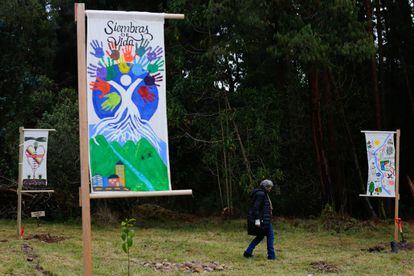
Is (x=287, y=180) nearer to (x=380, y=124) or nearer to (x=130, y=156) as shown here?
(x=380, y=124)

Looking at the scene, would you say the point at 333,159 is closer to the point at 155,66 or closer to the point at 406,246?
the point at 406,246

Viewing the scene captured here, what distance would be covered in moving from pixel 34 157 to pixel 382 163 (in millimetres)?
7235

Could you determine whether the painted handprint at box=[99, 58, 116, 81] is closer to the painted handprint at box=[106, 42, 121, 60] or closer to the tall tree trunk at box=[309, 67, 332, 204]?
the painted handprint at box=[106, 42, 121, 60]

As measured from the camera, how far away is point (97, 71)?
5047 millimetres

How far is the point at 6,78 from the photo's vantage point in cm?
1838

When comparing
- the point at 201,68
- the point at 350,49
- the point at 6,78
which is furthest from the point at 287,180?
the point at 6,78

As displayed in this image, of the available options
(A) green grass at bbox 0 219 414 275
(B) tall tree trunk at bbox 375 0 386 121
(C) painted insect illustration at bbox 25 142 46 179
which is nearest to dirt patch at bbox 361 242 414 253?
(A) green grass at bbox 0 219 414 275

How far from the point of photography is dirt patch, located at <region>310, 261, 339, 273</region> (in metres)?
9.26

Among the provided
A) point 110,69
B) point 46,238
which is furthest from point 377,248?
point 110,69

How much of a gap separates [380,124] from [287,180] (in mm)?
3466

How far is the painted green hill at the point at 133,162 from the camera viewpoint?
5.02m

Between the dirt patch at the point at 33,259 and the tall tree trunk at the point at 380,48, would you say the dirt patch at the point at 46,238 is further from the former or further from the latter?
the tall tree trunk at the point at 380,48

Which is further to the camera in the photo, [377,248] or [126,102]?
Answer: [377,248]

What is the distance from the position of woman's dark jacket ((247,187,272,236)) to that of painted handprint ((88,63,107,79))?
5.48 m
